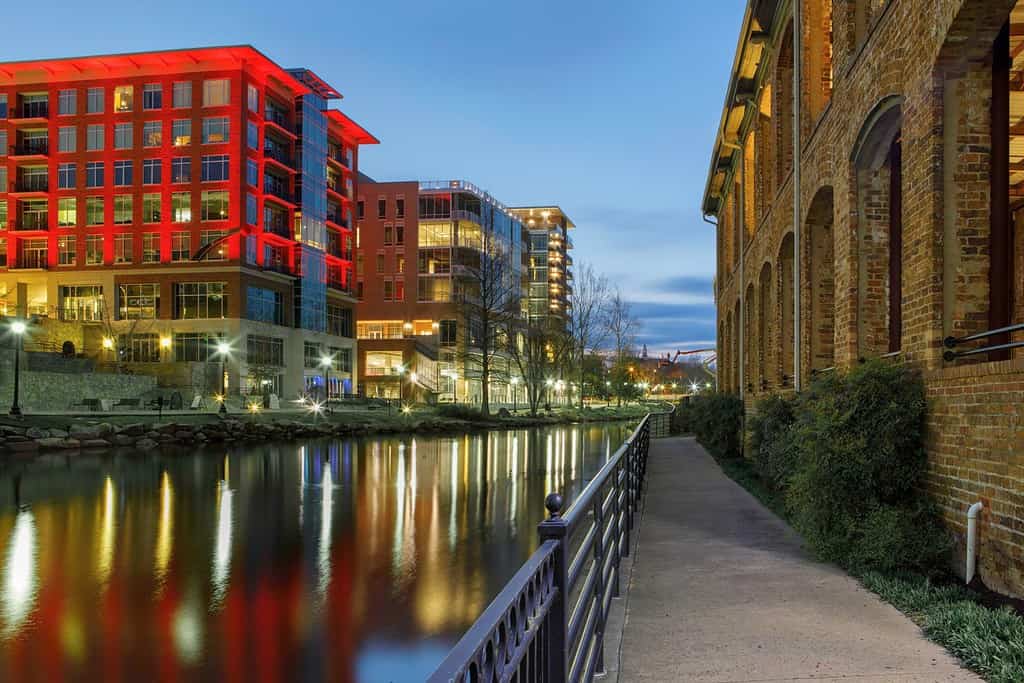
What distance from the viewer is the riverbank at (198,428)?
93.2 ft

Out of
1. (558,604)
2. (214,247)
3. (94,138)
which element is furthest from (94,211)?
(558,604)

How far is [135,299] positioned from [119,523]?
53.4 metres

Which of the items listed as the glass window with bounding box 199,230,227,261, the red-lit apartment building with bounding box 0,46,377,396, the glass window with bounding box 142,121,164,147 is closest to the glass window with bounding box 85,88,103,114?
the red-lit apartment building with bounding box 0,46,377,396

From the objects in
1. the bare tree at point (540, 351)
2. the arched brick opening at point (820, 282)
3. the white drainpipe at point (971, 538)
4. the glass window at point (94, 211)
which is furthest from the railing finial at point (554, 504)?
the glass window at point (94, 211)

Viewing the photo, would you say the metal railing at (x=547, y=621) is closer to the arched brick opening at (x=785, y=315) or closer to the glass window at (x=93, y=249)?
the arched brick opening at (x=785, y=315)

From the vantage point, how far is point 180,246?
6222cm

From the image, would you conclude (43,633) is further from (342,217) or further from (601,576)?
(342,217)

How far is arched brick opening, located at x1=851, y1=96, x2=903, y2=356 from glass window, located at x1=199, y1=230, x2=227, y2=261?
5566 centimetres

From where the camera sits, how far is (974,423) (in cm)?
665

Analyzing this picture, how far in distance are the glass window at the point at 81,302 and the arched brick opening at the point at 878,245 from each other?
62.3m

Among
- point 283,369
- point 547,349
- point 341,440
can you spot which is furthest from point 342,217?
point 341,440

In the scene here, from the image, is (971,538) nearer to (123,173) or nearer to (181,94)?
(181,94)

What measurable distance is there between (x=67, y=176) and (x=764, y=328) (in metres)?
61.5

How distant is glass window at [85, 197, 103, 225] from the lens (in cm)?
6419
